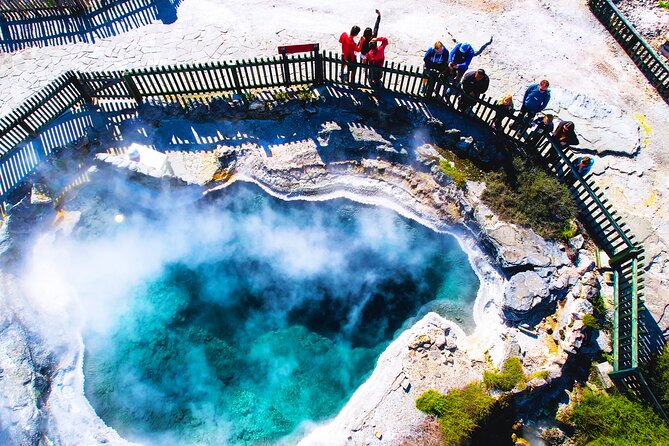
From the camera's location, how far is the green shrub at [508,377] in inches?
494

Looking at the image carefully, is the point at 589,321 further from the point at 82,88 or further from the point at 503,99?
the point at 82,88

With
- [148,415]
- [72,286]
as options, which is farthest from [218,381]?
[72,286]

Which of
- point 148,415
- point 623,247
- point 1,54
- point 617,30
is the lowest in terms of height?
point 148,415

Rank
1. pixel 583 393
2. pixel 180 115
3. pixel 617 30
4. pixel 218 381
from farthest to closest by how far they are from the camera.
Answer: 1. pixel 617 30
2. pixel 180 115
3. pixel 218 381
4. pixel 583 393

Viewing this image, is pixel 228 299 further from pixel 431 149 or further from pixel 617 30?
pixel 617 30

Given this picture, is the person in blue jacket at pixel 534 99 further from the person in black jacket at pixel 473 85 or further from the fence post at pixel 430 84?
the fence post at pixel 430 84

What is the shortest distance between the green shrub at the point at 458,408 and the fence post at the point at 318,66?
12.1 m

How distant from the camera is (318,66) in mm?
15484

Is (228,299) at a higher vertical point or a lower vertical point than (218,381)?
higher

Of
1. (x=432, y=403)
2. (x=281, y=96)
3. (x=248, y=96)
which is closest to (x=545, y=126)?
(x=281, y=96)

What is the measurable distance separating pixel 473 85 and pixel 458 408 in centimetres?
1089

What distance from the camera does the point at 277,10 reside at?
1791cm

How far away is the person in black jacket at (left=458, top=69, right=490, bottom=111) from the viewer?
46.2 feet

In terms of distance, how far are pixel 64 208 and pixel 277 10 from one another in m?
12.0
